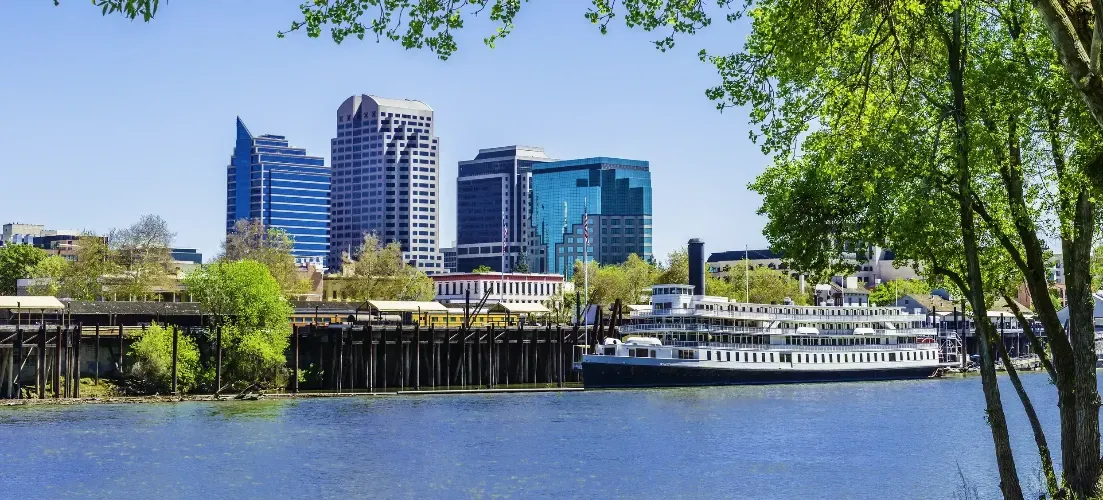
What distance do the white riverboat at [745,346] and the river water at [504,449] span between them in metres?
15.1

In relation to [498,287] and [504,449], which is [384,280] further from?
[504,449]

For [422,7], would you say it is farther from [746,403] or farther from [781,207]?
[746,403]

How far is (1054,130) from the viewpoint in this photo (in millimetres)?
22625

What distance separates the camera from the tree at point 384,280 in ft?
482

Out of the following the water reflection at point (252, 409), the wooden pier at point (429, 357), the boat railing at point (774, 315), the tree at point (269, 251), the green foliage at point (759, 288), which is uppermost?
the tree at point (269, 251)

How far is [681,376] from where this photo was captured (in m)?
94.9

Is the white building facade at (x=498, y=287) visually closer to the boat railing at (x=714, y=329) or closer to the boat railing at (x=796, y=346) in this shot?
the boat railing at (x=796, y=346)

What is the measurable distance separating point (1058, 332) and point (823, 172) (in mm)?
5149

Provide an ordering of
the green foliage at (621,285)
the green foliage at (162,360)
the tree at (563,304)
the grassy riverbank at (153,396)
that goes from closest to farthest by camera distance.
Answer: the grassy riverbank at (153,396), the green foliage at (162,360), the tree at (563,304), the green foliage at (621,285)

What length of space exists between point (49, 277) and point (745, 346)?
69598 mm

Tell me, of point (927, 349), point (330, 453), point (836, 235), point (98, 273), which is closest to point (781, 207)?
point (836, 235)

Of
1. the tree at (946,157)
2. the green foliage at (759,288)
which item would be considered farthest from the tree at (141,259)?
the tree at (946,157)

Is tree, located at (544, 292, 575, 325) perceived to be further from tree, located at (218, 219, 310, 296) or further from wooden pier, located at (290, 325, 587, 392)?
wooden pier, located at (290, 325, 587, 392)

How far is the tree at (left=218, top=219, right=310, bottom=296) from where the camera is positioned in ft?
420
